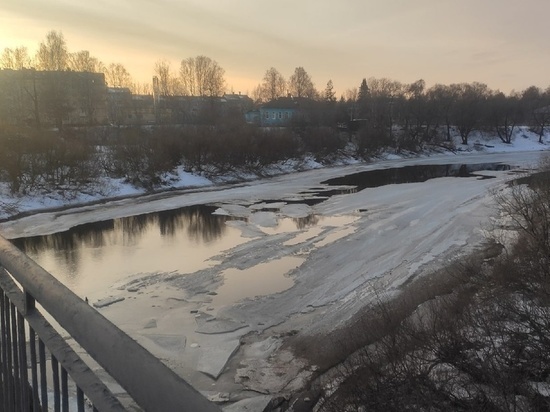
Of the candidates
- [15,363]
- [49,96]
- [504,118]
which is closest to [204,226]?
[15,363]

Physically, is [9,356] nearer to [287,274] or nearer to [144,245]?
[287,274]

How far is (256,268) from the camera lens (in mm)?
15406

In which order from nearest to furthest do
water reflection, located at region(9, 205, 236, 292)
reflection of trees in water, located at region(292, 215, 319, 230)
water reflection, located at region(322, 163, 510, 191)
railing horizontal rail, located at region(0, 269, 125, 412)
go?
railing horizontal rail, located at region(0, 269, 125, 412), water reflection, located at region(9, 205, 236, 292), reflection of trees in water, located at region(292, 215, 319, 230), water reflection, located at region(322, 163, 510, 191)

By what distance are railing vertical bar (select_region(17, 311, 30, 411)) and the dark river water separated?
11214mm

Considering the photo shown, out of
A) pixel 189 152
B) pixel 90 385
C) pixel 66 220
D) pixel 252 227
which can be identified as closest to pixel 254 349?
pixel 90 385

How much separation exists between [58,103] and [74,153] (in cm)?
2194

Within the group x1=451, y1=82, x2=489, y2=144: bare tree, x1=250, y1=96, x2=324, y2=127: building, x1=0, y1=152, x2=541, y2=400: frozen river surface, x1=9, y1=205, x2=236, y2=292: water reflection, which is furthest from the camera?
x1=250, y1=96, x2=324, y2=127: building

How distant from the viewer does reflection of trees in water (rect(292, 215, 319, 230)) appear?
2195cm

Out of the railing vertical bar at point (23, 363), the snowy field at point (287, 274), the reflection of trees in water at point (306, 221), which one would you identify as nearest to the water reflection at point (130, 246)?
the snowy field at point (287, 274)

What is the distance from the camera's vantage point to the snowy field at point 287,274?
942cm

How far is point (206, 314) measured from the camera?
11.6 metres

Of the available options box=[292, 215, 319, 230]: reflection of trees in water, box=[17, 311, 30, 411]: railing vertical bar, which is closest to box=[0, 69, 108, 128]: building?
box=[292, 215, 319, 230]: reflection of trees in water

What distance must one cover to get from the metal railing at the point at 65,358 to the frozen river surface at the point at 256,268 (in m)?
6.48

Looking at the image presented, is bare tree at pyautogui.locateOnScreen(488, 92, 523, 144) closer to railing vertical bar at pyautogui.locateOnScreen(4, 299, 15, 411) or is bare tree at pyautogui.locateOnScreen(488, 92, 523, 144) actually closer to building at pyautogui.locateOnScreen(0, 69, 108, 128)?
building at pyautogui.locateOnScreen(0, 69, 108, 128)
